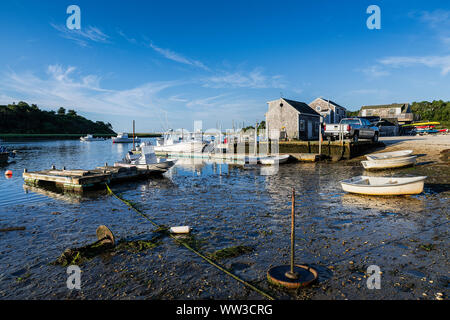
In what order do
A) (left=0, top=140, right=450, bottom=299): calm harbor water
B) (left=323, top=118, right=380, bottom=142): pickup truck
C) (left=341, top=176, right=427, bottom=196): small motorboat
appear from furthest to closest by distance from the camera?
(left=323, top=118, right=380, bottom=142): pickup truck, (left=341, top=176, right=427, bottom=196): small motorboat, (left=0, top=140, right=450, bottom=299): calm harbor water

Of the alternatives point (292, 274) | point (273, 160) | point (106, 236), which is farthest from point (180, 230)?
point (273, 160)

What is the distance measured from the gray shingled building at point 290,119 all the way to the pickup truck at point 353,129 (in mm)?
7470

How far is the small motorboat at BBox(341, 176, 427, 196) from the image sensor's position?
1283 cm

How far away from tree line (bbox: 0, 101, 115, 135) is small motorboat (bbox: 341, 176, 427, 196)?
174688 millimetres

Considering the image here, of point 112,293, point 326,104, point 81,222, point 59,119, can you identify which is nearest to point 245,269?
point 112,293

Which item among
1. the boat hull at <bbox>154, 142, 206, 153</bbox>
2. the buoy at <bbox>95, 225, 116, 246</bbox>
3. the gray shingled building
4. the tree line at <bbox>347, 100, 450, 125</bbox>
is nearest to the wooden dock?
the buoy at <bbox>95, 225, 116, 246</bbox>

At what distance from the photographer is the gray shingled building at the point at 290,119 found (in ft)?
123

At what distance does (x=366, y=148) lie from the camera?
2984cm

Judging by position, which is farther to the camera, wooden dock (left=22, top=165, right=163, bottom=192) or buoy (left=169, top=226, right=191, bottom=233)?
wooden dock (left=22, top=165, right=163, bottom=192)

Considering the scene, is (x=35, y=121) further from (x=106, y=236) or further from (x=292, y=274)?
(x=292, y=274)

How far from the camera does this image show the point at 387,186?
13.2m

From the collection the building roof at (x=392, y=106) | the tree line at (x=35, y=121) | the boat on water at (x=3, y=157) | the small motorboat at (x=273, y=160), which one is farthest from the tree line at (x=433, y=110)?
the tree line at (x=35, y=121)

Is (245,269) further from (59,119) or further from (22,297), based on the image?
(59,119)

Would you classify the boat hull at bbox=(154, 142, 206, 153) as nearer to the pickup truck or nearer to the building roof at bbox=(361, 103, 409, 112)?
the pickup truck
